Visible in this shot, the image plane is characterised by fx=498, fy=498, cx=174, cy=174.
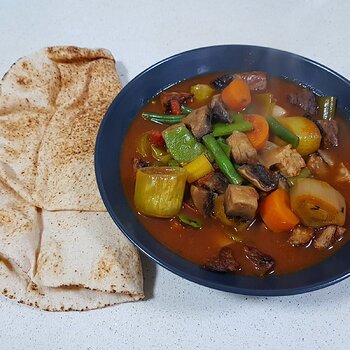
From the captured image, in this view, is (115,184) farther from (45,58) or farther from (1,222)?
(45,58)

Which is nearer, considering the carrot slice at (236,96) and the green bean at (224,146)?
the green bean at (224,146)

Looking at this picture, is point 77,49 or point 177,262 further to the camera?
point 77,49

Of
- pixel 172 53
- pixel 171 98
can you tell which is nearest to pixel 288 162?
pixel 171 98

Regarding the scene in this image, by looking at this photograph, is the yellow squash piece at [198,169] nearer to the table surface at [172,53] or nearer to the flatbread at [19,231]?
the table surface at [172,53]

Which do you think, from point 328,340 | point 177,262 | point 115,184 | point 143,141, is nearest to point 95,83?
point 143,141

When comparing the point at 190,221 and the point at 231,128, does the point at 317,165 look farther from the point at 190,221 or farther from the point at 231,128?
the point at 190,221

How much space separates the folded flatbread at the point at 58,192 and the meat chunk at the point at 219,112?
2.81 ft

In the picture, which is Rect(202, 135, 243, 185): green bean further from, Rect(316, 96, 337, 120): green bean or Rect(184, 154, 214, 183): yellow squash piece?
Rect(316, 96, 337, 120): green bean

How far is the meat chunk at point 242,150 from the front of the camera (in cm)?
288

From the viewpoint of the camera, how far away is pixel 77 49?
3.78 metres

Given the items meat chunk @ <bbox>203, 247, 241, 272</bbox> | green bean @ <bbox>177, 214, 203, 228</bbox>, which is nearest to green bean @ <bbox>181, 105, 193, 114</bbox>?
green bean @ <bbox>177, 214, 203, 228</bbox>

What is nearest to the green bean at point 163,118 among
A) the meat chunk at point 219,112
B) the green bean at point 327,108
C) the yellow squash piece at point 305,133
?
the meat chunk at point 219,112

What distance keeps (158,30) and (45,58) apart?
45.6 inches

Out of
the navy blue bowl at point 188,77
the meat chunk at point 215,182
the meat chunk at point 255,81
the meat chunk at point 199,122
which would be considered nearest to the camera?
the navy blue bowl at point 188,77
